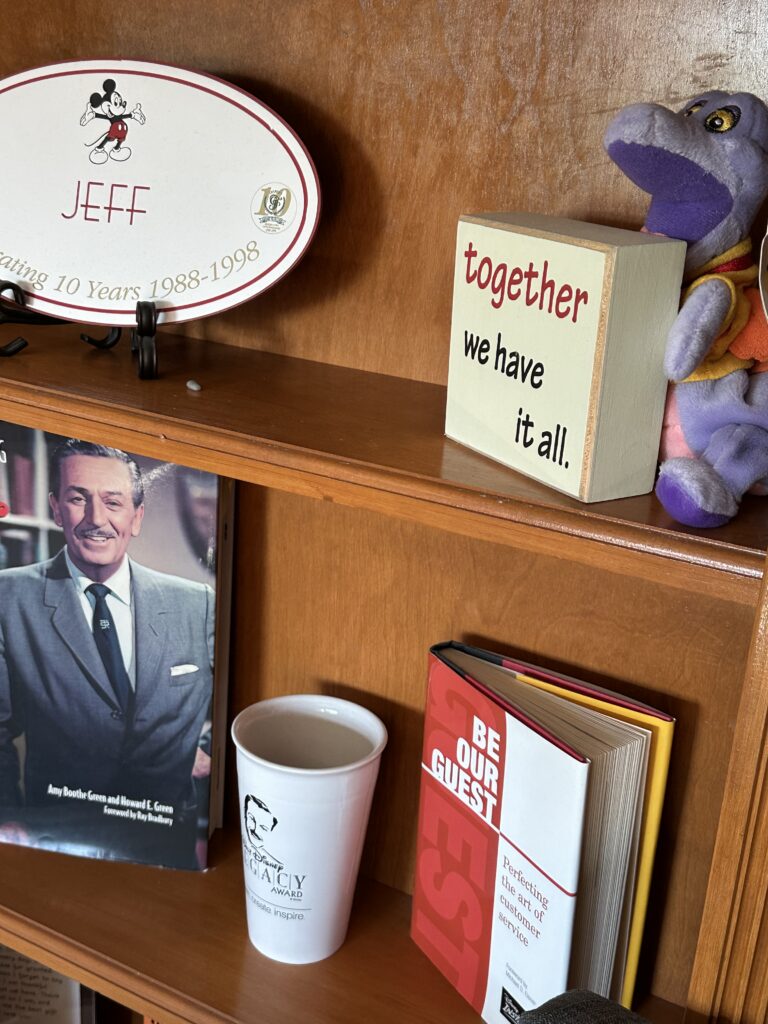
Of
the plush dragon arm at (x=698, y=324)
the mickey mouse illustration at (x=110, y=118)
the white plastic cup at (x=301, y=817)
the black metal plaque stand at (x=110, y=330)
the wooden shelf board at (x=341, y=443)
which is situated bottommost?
the white plastic cup at (x=301, y=817)

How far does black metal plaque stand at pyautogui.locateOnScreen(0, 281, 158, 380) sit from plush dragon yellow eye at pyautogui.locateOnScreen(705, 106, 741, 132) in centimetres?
46

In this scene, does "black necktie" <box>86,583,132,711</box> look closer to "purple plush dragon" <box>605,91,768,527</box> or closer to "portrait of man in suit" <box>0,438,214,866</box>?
Answer: "portrait of man in suit" <box>0,438,214,866</box>

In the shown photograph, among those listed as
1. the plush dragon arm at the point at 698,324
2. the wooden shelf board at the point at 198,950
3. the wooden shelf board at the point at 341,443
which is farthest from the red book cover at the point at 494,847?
the plush dragon arm at the point at 698,324

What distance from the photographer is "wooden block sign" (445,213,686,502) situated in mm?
Result: 644

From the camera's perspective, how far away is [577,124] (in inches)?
32.6

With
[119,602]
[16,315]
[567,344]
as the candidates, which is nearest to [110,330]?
[16,315]

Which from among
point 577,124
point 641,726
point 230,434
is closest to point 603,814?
point 641,726

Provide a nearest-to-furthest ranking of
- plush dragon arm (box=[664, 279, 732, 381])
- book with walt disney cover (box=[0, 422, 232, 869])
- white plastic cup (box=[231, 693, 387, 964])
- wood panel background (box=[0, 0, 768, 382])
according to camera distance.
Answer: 1. plush dragon arm (box=[664, 279, 732, 381])
2. wood panel background (box=[0, 0, 768, 382])
3. white plastic cup (box=[231, 693, 387, 964])
4. book with walt disney cover (box=[0, 422, 232, 869])

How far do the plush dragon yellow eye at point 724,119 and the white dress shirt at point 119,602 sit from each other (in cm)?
66

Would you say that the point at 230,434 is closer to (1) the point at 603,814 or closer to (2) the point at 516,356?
(2) the point at 516,356

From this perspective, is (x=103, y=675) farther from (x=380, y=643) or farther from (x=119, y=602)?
(x=380, y=643)

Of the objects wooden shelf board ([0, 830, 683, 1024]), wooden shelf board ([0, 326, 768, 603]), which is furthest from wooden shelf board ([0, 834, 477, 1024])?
wooden shelf board ([0, 326, 768, 603])

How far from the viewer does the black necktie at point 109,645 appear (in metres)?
1.06

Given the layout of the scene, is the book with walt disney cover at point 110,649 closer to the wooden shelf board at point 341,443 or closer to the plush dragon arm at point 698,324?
the wooden shelf board at point 341,443
